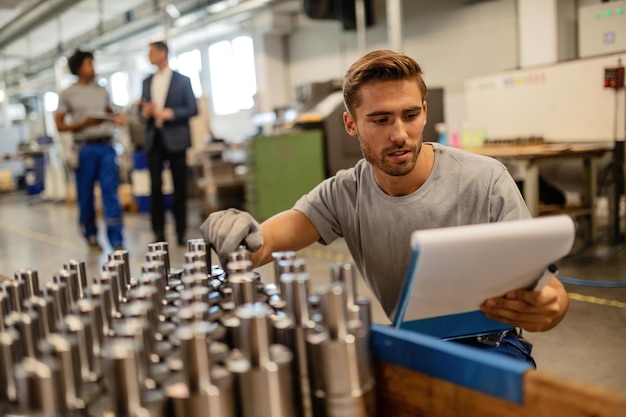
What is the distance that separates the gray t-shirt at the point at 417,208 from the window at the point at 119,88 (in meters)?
12.0

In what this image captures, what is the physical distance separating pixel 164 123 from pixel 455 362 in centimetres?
381

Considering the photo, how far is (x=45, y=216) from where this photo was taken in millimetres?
7180

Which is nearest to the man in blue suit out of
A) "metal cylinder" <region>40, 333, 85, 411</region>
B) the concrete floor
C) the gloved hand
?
the concrete floor

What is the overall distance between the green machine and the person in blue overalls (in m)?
1.18

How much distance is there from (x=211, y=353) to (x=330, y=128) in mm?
4343

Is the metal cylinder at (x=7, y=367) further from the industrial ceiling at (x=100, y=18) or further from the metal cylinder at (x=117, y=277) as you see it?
the industrial ceiling at (x=100, y=18)

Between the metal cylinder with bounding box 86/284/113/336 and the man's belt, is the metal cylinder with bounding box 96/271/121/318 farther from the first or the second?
the man's belt

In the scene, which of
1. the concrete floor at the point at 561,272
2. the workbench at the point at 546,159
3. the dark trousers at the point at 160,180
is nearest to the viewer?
the concrete floor at the point at 561,272

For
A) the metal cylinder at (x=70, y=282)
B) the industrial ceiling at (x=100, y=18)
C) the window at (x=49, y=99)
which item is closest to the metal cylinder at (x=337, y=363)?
the metal cylinder at (x=70, y=282)

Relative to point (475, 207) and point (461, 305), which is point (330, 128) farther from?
point (461, 305)

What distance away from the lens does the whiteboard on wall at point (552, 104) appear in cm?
360

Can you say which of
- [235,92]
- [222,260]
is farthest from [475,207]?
[235,92]

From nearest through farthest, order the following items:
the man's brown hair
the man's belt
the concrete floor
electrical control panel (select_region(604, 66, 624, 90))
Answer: the man's brown hair
the concrete floor
electrical control panel (select_region(604, 66, 624, 90))
the man's belt

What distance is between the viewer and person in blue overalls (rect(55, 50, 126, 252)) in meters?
3.92
